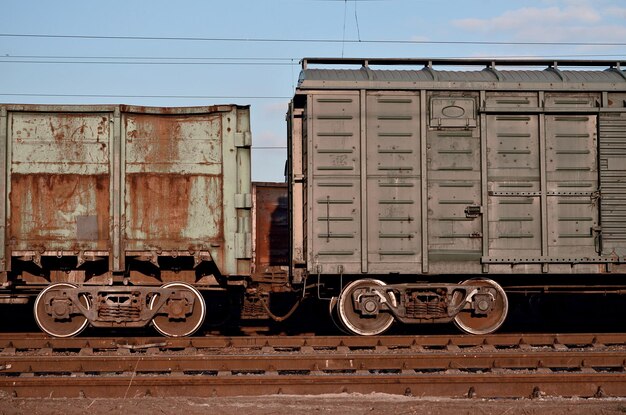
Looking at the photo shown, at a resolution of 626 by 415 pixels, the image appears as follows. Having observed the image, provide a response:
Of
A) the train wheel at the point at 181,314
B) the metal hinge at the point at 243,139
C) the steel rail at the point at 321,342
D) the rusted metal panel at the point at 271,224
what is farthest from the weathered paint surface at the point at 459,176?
the rusted metal panel at the point at 271,224

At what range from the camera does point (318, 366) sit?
32.9 feet

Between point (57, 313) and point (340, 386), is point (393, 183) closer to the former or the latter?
point (340, 386)

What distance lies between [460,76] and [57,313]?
24.9 ft

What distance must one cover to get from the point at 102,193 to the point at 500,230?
6535mm

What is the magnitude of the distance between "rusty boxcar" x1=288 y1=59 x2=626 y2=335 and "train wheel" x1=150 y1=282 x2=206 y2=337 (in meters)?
1.74

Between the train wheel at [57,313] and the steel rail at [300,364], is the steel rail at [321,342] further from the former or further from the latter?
the steel rail at [300,364]

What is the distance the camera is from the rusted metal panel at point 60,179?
12734 mm

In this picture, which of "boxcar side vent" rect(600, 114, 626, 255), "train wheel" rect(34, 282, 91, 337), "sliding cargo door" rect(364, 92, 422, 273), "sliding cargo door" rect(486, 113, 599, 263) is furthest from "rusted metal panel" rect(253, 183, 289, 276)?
"boxcar side vent" rect(600, 114, 626, 255)

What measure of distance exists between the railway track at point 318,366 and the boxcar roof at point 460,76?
4.06 meters

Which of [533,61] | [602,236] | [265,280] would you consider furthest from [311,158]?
[602,236]

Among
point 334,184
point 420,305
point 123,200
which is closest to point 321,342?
point 420,305

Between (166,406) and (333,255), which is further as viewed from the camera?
(333,255)

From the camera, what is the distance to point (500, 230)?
1255cm

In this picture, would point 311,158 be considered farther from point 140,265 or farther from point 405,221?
point 140,265
